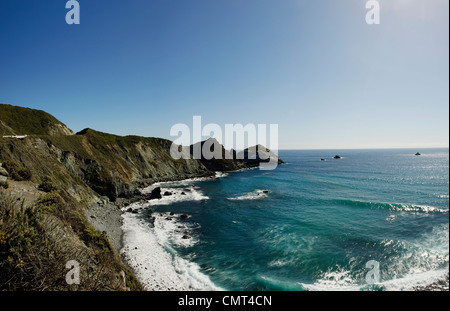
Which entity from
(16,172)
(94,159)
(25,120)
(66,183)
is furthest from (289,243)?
(25,120)

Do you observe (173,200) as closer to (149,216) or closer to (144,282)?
(149,216)

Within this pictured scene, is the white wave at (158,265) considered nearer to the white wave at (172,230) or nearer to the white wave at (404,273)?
the white wave at (172,230)

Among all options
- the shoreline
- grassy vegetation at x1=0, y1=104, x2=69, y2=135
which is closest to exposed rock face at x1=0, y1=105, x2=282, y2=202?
grassy vegetation at x1=0, y1=104, x2=69, y2=135

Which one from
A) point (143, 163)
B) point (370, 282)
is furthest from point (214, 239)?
point (143, 163)

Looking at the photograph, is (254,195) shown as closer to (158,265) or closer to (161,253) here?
(161,253)

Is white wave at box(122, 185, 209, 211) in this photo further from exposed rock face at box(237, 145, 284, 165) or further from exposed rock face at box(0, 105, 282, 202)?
exposed rock face at box(237, 145, 284, 165)
